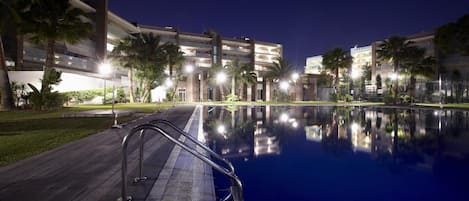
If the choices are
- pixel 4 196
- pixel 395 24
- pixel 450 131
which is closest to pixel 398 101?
pixel 450 131

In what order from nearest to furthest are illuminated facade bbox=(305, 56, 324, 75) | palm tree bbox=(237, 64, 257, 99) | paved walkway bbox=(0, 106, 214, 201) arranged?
paved walkway bbox=(0, 106, 214, 201)
palm tree bbox=(237, 64, 257, 99)
illuminated facade bbox=(305, 56, 324, 75)

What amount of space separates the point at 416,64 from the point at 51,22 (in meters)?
38.5

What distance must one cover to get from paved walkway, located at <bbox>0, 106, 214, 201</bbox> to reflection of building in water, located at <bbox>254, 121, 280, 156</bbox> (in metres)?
3.07

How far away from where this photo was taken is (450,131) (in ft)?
42.8

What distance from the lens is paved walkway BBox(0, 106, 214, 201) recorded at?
13.1 feet

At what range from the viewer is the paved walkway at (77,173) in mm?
4008

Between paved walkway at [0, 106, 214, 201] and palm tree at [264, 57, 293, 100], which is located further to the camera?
palm tree at [264, 57, 293, 100]

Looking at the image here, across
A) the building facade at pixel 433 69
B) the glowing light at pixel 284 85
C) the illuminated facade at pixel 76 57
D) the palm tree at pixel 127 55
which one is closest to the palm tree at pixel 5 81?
the illuminated facade at pixel 76 57

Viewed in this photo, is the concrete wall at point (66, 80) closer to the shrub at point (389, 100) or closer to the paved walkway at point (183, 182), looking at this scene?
the paved walkway at point (183, 182)

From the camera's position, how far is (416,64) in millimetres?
36625

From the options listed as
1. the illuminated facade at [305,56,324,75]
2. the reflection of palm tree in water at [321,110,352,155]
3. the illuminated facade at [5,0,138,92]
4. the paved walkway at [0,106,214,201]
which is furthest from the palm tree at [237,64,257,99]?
the illuminated facade at [305,56,324,75]

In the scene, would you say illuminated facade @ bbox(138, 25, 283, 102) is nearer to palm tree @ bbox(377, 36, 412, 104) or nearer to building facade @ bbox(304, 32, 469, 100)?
building facade @ bbox(304, 32, 469, 100)

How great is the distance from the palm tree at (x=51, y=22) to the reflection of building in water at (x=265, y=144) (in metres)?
15.5

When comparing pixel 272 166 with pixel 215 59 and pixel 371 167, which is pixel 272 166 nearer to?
pixel 371 167
